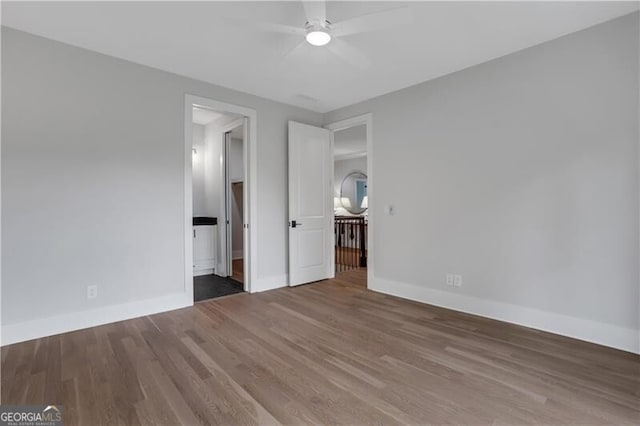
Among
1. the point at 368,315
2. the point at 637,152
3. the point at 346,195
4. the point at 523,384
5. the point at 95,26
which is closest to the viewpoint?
the point at 523,384

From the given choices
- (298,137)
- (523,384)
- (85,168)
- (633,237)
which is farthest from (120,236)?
(633,237)

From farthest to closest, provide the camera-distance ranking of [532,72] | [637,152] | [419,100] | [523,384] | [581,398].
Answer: [419,100], [532,72], [637,152], [523,384], [581,398]

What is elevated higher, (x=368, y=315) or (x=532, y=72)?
(x=532, y=72)

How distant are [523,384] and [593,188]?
1.75 m

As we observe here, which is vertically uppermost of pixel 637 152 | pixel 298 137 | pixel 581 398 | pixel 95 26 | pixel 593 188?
pixel 95 26

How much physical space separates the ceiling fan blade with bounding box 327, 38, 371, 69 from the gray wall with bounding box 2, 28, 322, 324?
69.6 inches

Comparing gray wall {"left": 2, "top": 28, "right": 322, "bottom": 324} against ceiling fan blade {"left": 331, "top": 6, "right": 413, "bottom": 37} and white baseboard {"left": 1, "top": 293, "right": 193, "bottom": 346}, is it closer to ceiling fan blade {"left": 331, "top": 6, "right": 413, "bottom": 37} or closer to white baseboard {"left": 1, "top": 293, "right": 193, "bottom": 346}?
white baseboard {"left": 1, "top": 293, "right": 193, "bottom": 346}

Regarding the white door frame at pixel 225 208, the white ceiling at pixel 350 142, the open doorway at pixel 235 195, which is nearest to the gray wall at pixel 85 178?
the white door frame at pixel 225 208

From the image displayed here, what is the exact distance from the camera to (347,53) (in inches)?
112

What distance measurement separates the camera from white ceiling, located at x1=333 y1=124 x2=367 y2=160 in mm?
6269

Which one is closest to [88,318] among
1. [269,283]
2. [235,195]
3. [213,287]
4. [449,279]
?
[213,287]

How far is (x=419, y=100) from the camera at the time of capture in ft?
12.4

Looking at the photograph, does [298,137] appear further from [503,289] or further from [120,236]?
[503,289]

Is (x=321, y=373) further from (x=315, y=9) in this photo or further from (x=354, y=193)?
(x=354, y=193)
